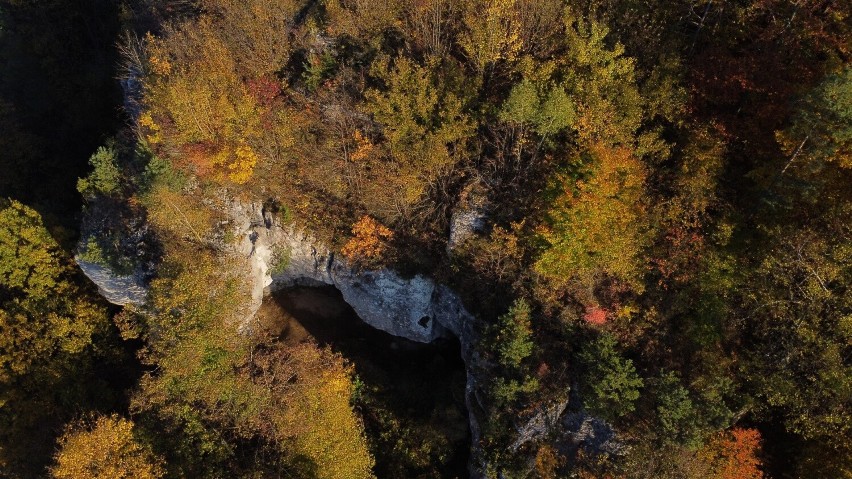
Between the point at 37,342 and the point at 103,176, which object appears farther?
the point at 103,176

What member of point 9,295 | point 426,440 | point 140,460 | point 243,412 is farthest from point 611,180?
point 9,295

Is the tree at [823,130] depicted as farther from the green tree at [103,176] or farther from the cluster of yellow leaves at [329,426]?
the green tree at [103,176]

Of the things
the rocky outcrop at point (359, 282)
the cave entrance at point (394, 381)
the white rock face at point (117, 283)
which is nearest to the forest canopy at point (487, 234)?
the cave entrance at point (394, 381)

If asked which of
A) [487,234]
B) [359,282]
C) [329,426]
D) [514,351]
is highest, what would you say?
[487,234]

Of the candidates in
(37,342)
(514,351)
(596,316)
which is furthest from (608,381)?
(37,342)

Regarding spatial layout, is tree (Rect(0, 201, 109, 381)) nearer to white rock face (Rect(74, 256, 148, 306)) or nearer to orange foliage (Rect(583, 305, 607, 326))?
white rock face (Rect(74, 256, 148, 306))

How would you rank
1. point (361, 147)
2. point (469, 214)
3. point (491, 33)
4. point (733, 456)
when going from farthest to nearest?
point (361, 147) < point (469, 214) < point (491, 33) < point (733, 456)

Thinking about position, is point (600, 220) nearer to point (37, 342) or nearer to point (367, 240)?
point (367, 240)
